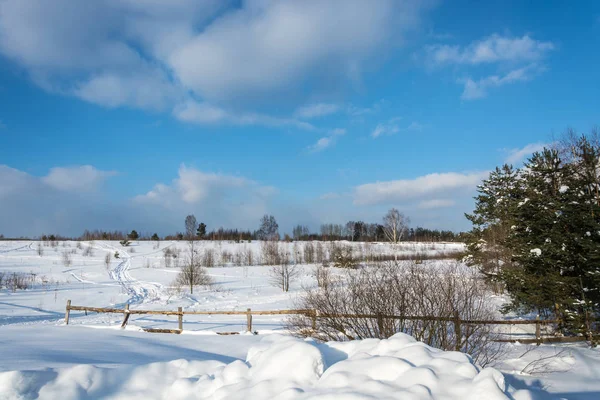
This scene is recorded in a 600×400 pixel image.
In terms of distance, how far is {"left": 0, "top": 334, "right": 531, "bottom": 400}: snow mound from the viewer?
12.5ft

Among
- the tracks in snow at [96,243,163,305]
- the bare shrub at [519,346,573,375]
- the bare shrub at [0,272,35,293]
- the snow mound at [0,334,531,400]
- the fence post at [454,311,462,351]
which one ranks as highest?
the snow mound at [0,334,531,400]

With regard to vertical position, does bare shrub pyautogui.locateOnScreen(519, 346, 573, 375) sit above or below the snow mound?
below

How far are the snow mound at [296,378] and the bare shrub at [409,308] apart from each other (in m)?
3.80

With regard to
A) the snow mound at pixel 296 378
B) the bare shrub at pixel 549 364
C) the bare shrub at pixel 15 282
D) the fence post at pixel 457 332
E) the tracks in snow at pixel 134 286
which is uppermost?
the snow mound at pixel 296 378

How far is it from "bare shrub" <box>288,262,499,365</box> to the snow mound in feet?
12.5

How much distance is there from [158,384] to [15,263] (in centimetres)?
4971

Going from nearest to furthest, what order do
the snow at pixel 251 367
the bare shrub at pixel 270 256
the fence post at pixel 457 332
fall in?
1. the snow at pixel 251 367
2. the fence post at pixel 457 332
3. the bare shrub at pixel 270 256

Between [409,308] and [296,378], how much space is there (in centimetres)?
543

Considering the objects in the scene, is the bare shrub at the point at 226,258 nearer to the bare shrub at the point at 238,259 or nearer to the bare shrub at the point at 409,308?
the bare shrub at the point at 238,259

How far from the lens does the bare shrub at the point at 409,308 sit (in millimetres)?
8648

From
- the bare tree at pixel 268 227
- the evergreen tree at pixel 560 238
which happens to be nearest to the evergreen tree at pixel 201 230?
the bare tree at pixel 268 227

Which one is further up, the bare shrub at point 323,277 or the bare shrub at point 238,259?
the bare shrub at point 323,277

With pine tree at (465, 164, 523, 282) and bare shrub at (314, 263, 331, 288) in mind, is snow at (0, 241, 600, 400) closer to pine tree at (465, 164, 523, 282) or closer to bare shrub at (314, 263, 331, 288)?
bare shrub at (314, 263, 331, 288)

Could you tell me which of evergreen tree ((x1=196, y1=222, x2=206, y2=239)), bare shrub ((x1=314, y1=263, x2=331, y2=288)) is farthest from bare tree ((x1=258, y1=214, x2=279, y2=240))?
bare shrub ((x1=314, y1=263, x2=331, y2=288))
